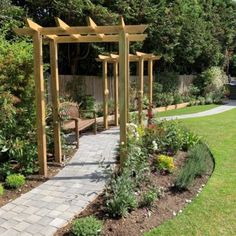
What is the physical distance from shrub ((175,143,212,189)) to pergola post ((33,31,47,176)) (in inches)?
95.5

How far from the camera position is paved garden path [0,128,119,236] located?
4258 mm

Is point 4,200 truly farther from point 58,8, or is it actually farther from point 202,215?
point 58,8

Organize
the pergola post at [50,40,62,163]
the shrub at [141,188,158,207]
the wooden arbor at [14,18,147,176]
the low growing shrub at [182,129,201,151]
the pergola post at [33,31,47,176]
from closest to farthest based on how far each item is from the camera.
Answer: the shrub at [141,188,158,207], the wooden arbor at [14,18,147,176], the pergola post at [33,31,47,176], the pergola post at [50,40,62,163], the low growing shrub at [182,129,201,151]

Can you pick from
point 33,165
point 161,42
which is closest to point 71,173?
point 33,165

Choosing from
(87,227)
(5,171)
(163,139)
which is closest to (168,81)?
(163,139)

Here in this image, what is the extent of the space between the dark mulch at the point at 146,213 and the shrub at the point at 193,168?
130 mm

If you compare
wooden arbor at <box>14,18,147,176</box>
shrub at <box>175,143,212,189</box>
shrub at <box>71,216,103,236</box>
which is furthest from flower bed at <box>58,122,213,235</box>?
wooden arbor at <box>14,18,147,176</box>

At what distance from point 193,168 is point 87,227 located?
235 cm

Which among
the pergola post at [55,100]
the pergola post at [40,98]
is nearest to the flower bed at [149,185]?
the pergola post at [40,98]

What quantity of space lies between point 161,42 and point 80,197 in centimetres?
1285

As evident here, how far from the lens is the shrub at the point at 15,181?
5.48 metres

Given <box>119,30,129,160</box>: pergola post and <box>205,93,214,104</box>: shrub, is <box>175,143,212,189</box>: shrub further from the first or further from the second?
<box>205,93,214,104</box>: shrub

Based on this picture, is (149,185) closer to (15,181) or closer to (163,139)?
(163,139)

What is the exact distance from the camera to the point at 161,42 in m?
16.7
